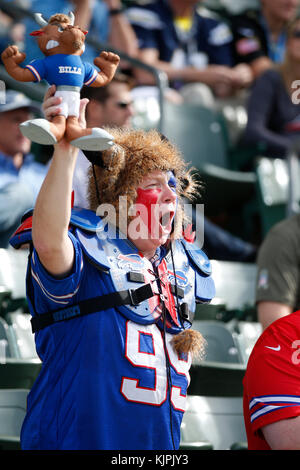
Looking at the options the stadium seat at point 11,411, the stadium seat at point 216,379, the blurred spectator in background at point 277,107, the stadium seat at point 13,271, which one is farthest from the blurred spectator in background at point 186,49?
the stadium seat at point 11,411

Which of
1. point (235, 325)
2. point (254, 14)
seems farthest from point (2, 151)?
point (254, 14)

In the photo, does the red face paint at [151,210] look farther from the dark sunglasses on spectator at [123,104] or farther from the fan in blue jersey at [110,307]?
the dark sunglasses on spectator at [123,104]

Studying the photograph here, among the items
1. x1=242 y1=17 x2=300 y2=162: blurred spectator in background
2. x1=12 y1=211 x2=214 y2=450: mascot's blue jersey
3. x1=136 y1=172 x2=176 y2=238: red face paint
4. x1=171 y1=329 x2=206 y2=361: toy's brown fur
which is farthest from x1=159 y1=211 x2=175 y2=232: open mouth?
x1=242 y1=17 x2=300 y2=162: blurred spectator in background

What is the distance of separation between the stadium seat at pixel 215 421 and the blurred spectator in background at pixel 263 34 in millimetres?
3619

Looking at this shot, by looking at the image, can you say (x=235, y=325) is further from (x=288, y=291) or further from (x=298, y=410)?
(x=298, y=410)

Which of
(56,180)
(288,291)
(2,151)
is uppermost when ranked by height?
(2,151)

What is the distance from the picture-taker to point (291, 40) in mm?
4734

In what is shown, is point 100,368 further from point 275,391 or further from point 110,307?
point 275,391

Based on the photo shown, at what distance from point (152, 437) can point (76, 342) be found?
0.28 metres

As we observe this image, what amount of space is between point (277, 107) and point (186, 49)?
112 centimetres

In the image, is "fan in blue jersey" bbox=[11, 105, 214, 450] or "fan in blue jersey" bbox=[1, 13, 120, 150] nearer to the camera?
"fan in blue jersey" bbox=[1, 13, 120, 150]

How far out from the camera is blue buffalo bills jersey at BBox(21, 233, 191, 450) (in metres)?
1.58

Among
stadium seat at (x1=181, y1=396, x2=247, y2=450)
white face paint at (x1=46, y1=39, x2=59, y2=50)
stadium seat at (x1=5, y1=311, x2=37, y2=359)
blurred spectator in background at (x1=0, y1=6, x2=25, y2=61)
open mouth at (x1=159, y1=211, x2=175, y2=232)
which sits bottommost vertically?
stadium seat at (x1=181, y1=396, x2=247, y2=450)

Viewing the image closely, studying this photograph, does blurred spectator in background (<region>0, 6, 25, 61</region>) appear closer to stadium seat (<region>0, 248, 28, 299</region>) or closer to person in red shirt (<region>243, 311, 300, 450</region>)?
stadium seat (<region>0, 248, 28, 299</region>)
